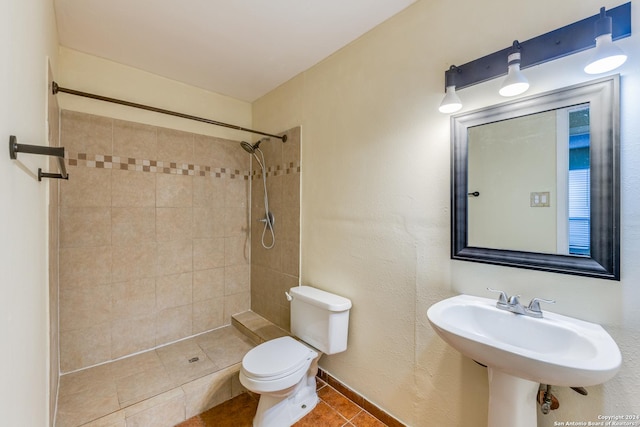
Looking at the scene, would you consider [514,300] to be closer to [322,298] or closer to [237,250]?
[322,298]

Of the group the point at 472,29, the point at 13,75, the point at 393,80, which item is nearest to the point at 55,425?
the point at 13,75

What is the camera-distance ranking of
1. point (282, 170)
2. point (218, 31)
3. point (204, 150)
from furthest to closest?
point (204, 150), point (282, 170), point (218, 31)

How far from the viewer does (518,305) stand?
1.12 metres

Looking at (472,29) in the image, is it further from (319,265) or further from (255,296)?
(255,296)

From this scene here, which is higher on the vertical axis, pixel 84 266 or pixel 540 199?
pixel 540 199

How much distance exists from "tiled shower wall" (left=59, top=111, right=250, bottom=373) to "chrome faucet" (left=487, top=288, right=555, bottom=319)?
2290 mm

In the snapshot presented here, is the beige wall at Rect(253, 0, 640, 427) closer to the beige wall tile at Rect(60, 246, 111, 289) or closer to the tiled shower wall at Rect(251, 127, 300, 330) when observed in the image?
the tiled shower wall at Rect(251, 127, 300, 330)

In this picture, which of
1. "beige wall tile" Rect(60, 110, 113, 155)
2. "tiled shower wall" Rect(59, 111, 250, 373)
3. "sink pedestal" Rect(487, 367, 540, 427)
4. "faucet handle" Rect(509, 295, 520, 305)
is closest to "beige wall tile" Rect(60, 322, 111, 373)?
"tiled shower wall" Rect(59, 111, 250, 373)

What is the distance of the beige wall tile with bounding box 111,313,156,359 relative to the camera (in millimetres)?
2141

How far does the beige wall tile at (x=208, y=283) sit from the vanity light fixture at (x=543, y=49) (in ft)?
7.68

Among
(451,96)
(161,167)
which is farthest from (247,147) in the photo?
(451,96)

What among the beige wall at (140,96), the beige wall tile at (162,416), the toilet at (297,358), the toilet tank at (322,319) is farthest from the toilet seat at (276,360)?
the beige wall at (140,96)

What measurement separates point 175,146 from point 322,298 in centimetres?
183

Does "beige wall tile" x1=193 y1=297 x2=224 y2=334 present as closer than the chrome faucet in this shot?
No
